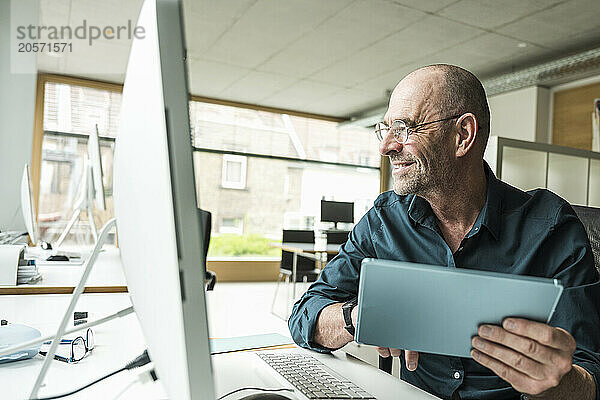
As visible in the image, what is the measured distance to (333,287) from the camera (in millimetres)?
A: 1387

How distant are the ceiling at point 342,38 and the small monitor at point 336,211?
5.17 feet

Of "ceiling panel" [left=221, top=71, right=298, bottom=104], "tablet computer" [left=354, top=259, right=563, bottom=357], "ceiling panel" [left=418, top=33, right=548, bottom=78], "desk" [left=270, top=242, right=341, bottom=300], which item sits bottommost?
"desk" [left=270, top=242, right=341, bottom=300]

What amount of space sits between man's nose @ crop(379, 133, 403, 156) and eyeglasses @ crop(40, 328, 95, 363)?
0.91 metres

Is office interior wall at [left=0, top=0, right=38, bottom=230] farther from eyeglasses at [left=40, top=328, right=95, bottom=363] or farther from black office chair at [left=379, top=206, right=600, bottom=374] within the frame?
black office chair at [left=379, top=206, right=600, bottom=374]

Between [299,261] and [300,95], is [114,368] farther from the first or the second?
[300,95]

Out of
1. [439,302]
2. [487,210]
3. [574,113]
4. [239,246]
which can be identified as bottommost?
[239,246]

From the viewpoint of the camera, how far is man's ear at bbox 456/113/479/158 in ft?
4.51

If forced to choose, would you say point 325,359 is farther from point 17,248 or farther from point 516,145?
point 516,145

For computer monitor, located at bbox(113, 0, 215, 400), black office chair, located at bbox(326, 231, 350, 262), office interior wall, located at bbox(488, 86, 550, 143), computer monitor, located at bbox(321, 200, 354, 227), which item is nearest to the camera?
computer monitor, located at bbox(113, 0, 215, 400)

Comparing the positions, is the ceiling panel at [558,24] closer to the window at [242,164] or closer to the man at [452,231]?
the man at [452,231]

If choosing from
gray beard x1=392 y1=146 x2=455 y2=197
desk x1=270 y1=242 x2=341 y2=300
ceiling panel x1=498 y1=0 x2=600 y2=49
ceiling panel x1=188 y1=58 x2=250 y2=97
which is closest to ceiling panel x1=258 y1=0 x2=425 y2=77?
ceiling panel x1=188 y1=58 x2=250 y2=97

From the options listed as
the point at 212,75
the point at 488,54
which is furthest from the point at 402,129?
the point at 212,75

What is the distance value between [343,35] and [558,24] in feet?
6.21

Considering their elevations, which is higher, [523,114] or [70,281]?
[523,114]
